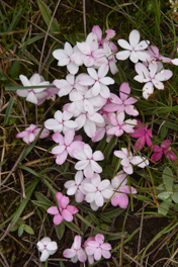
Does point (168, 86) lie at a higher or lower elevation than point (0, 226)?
higher

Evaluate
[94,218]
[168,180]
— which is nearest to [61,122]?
[94,218]

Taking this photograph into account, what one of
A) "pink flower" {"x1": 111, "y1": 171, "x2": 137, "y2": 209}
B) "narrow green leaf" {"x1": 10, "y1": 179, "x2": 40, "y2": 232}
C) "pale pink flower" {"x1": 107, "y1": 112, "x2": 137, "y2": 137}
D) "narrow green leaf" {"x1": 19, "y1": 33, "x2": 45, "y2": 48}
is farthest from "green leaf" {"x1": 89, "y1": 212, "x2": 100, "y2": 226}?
"narrow green leaf" {"x1": 19, "y1": 33, "x2": 45, "y2": 48}

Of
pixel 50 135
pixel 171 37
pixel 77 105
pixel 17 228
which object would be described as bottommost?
pixel 17 228

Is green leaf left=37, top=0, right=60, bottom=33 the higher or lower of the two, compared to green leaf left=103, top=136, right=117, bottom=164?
higher

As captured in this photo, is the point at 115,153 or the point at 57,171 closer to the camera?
the point at 115,153

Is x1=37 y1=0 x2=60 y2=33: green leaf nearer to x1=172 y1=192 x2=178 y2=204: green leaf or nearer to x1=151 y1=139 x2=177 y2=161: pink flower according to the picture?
x1=151 y1=139 x2=177 y2=161: pink flower

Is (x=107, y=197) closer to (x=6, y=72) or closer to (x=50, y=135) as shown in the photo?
(x=50, y=135)

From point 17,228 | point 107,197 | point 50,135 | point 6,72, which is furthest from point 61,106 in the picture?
point 17,228

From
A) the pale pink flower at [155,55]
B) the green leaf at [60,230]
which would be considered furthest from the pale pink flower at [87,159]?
the pale pink flower at [155,55]
